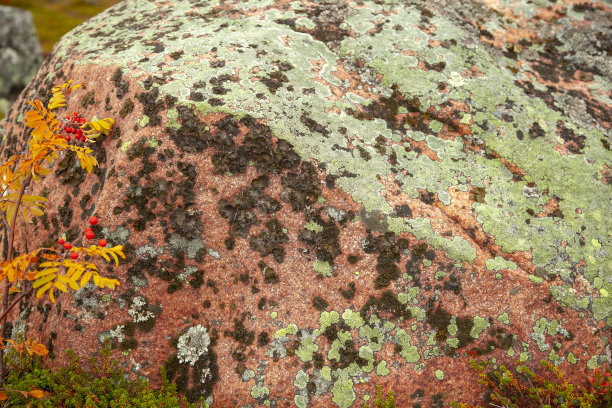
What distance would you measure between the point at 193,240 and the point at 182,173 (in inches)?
30.3

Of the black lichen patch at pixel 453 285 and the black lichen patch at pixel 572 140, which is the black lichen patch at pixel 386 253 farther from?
the black lichen patch at pixel 572 140

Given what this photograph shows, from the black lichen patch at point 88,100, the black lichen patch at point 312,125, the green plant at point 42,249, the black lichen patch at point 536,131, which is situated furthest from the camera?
the black lichen patch at point 536,131

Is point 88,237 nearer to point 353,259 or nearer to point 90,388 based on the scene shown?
point 90,388

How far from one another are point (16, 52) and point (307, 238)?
19.5 metres

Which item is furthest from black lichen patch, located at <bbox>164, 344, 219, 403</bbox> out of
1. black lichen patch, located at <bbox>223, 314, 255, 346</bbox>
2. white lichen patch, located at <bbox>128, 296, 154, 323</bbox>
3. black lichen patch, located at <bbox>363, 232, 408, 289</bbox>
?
black lichen patch, located at <bbox>363, 232, 408, 289</bbox>

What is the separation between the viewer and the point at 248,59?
19.1ft

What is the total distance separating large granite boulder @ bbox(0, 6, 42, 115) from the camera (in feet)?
58.9

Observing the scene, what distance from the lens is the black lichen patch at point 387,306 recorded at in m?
4.97

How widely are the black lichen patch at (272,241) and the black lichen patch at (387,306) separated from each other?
1090 millimetres

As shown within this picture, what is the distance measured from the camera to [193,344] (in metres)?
4.99

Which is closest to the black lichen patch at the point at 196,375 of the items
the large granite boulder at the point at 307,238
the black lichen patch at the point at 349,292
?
the large granite boulder at the point at 307,238

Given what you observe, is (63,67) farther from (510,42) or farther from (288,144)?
(510,42)

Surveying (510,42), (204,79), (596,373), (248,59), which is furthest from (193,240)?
(510,42)

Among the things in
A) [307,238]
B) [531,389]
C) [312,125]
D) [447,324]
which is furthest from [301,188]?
[531,389]
